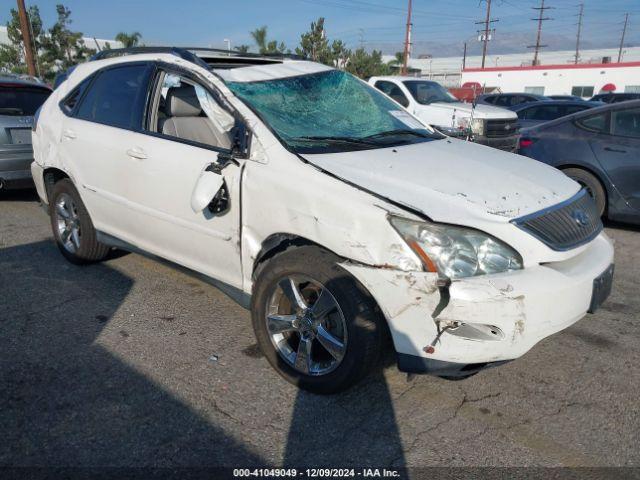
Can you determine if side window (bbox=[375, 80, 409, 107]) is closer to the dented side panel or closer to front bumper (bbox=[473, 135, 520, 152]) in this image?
front bumper (bbox=[473, 135, 520, 152])

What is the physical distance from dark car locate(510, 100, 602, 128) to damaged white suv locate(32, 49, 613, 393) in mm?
9559

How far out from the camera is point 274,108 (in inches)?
130

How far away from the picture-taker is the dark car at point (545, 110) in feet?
39.9

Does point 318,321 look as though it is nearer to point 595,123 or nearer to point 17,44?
point 595,123

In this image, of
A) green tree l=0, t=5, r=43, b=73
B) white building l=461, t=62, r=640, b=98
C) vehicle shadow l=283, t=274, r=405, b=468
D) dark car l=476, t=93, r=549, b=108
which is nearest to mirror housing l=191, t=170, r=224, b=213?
vehicle shadow l=283, t=274, r=405, b=468

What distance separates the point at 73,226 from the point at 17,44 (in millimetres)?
29675

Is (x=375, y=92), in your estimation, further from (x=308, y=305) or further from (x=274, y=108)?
(x=308, y=305)

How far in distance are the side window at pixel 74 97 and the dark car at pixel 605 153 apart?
5.19 meters

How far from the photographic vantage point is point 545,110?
12.7 m

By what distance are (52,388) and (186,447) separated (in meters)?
0.96

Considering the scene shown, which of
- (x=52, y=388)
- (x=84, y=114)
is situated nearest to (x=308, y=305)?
(x=52, y=388)

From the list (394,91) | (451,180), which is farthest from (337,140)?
(394,91)

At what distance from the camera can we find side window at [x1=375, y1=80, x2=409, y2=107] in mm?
11219

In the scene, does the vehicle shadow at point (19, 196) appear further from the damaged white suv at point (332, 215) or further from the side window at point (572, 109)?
the side window at point (572, 109)
